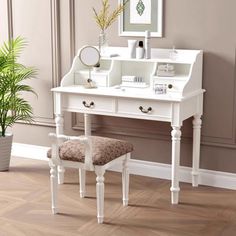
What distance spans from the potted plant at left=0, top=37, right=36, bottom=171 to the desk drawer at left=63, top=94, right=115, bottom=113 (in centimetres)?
61

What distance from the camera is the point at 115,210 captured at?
347cm

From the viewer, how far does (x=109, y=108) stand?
3.68 metres

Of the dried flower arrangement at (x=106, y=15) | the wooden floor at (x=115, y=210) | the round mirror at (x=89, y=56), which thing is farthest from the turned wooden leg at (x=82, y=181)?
the dried flower arrangement at (x=106, y=15)

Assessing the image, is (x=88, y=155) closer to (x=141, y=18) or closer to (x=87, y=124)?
(x=87, y=124)

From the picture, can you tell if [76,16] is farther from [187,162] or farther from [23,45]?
[187,162]

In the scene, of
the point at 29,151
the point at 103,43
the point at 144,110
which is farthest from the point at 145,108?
the point at 29,151

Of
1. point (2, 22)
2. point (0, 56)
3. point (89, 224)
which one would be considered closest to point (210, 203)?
point (89, 224)

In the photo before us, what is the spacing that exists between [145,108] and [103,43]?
0.75 meters

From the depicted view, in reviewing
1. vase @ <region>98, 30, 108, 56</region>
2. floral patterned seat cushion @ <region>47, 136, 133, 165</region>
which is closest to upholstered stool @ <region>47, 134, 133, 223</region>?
floral patterned seat cushion @ <region>47, 136, 133, 165</region>

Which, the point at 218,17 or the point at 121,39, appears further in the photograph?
the point at 121,39

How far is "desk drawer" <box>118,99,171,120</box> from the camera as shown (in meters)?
3.49

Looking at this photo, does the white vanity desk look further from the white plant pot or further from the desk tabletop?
the white plant pot

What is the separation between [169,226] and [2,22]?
7.82ft

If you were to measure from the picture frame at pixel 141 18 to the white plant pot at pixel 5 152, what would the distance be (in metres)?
1.24
